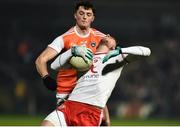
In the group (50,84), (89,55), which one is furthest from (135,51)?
(50,84)

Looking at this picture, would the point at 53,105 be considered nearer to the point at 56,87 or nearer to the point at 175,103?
the point at 175,103

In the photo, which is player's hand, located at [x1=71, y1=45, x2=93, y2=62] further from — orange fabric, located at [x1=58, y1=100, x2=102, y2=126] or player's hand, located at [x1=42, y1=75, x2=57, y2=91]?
orange fabric, located at [x1=58, y1=100, x2=102, y2=126]

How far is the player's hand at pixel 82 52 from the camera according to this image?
864cm

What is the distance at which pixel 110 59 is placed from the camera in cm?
865

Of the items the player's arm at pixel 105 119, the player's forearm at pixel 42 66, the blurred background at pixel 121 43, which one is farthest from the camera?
the blurred background at pixel 121 43

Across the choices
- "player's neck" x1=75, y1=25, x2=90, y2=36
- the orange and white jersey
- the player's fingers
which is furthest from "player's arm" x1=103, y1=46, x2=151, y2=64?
"player's neck" x1=75, y1=25, x2=90, y2=36

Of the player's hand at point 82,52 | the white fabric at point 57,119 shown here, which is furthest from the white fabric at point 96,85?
the white fabric at point 57,119

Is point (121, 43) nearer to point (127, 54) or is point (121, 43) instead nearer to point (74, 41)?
point (74, 41)

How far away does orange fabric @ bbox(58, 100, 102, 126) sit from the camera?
8672 mm

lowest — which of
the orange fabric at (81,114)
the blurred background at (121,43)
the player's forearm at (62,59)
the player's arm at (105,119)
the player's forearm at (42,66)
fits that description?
the blurred background at (121,43)

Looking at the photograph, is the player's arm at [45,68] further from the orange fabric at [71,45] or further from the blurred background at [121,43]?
the blurred background at [121,43]

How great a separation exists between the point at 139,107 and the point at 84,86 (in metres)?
11.6

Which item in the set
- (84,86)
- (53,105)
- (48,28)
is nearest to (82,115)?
(84,86)

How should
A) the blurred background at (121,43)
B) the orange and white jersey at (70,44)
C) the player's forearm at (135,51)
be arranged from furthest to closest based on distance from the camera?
the blurred background at (121,43) → the orange and white jersey at (70,44) → the player's forearm at (135,51)
